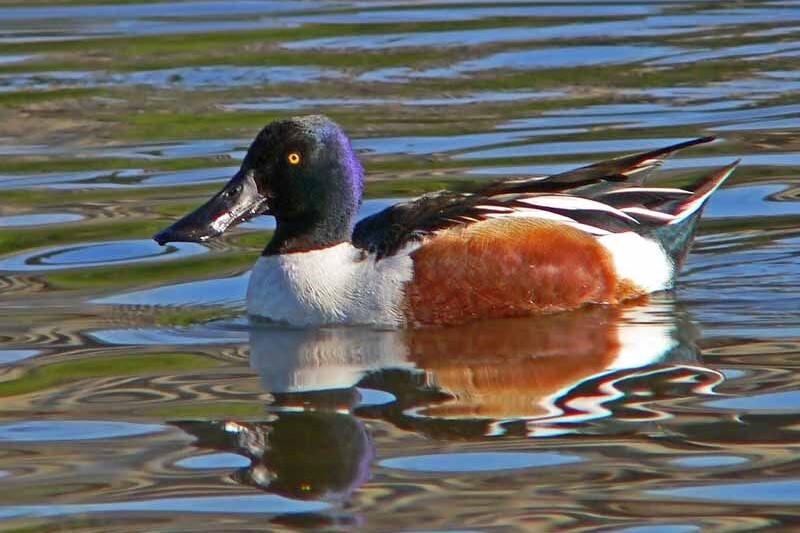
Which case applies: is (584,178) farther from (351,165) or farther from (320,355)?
(320,355)

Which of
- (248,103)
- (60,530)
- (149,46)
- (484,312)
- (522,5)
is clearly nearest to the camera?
(60,530)

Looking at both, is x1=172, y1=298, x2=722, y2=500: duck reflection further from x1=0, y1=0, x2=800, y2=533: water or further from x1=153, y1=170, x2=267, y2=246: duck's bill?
x1=153, y1=170, x2=267, y2=246: duck's bill

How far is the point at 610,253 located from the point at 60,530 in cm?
344

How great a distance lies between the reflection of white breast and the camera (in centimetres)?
650

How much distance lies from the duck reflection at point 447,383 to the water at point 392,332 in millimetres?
17

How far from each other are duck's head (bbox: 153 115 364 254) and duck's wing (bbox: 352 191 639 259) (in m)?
0.17

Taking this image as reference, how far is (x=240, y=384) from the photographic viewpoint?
6465 millimetres

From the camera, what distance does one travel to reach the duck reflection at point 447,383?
18.4 ft

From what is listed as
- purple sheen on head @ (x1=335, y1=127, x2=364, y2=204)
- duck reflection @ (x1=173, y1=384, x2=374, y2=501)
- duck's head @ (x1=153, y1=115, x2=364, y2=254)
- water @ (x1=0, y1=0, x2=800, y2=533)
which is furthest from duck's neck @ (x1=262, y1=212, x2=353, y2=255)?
duck reflection @ (x1=173, y1=384, x2=374, y2=501)

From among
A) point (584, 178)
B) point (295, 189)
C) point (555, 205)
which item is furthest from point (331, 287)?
point (584, 178)

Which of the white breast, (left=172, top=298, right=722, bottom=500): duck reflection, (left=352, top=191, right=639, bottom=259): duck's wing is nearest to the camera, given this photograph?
(left=172, top=298, right=722, bottom=500): duck reflection

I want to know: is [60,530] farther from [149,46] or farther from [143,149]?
[149,46]

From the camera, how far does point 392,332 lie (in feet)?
24.0

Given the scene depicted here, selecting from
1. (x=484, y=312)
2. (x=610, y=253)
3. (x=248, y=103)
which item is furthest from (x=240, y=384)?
(x=248, y=103)
